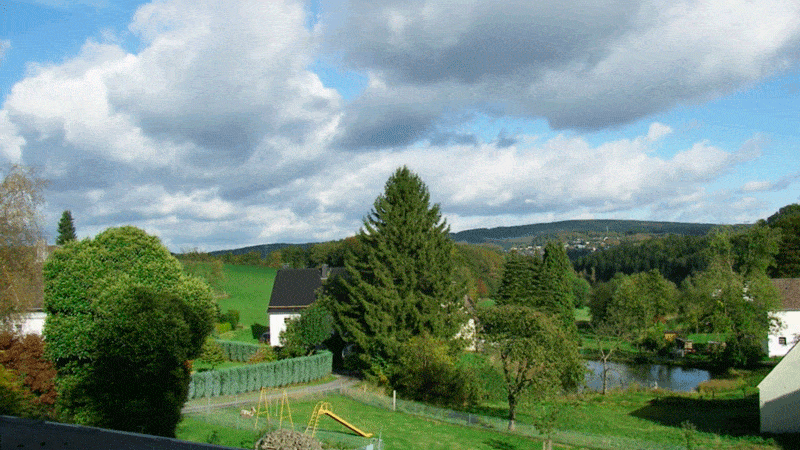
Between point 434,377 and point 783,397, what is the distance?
52.3ft

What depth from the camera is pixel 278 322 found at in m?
48.3

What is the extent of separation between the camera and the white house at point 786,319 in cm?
5209

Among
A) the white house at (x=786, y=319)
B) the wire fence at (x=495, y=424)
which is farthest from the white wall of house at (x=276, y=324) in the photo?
the white house at (x=786, y=319)

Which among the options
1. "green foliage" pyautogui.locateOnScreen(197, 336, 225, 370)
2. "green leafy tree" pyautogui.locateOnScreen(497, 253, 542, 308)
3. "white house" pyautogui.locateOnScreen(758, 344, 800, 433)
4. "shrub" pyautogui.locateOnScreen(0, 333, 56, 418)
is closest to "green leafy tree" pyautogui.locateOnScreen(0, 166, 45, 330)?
"shrub" pyautogui.locateOnScreen(0, 333, 56, 418)

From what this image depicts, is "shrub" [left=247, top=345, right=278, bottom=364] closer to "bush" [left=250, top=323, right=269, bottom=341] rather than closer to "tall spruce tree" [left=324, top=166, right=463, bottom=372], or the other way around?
"tall spruce tree" [left=324, top=166, right=463, bottom=372]

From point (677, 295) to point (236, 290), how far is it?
55627mm

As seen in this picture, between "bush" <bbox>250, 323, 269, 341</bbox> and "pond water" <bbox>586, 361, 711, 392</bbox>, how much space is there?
2823 centimetres

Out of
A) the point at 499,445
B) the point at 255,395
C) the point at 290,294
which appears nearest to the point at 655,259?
the point at 290,294

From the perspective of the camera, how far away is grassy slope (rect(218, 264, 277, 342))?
195ft

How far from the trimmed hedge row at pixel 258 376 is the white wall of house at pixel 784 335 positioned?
3935 cm

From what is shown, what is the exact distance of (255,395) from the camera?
3019cm


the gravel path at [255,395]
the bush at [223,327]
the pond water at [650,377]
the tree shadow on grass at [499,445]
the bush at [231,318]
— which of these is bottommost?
the pond water at [650,377]

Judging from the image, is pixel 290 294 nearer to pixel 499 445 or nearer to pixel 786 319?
pixel 499 445

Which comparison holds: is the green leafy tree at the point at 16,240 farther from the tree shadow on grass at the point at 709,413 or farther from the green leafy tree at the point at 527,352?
the tree shadow on grass at the point at 709,413
